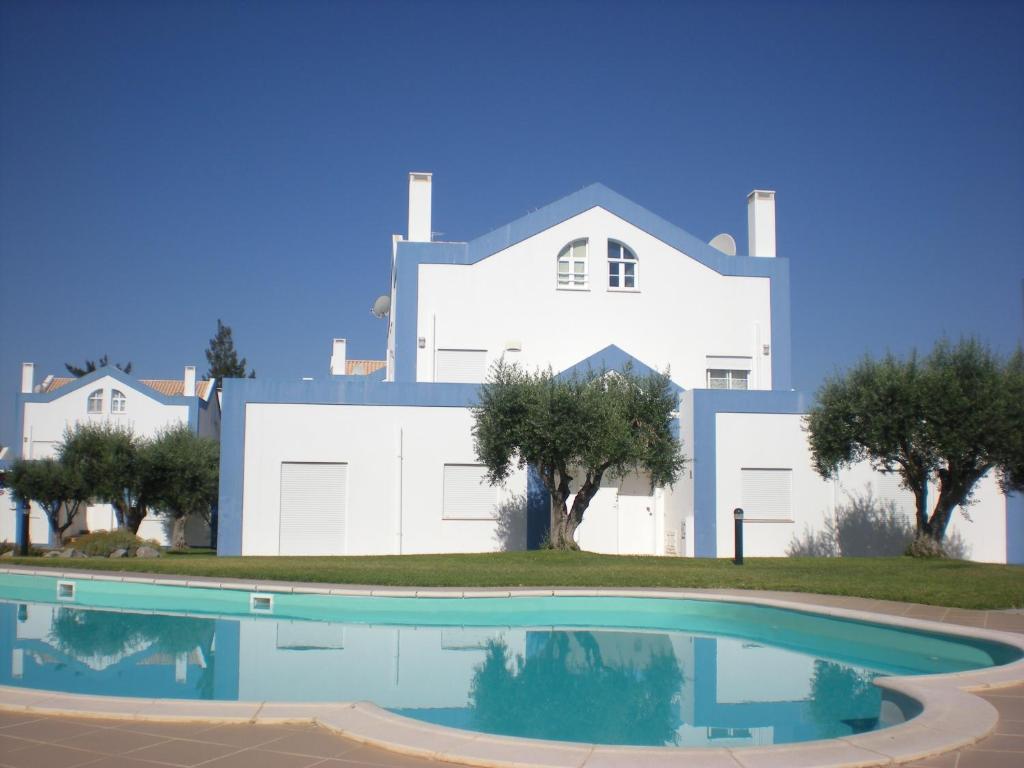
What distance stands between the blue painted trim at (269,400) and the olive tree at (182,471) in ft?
23.0

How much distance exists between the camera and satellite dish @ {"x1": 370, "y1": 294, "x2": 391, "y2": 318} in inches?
1498

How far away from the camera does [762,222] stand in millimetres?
30172

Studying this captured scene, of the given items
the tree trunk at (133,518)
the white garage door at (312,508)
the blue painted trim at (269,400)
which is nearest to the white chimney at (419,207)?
the blue painted trim at (269,400)

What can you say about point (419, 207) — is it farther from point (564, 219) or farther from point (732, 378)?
point (732, 378)

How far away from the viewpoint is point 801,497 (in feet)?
76.3

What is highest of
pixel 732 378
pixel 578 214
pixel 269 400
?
pixel 578 214

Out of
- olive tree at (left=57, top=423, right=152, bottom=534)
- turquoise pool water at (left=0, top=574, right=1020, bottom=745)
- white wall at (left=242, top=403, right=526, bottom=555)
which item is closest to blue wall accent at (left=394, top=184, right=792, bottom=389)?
white wall at (left=242, top=403, right=526, bottom=555)

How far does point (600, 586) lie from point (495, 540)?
365 inches

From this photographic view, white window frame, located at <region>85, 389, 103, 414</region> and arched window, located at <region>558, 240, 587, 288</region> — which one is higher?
arched window, located at <region>558, 240, 587, 288</region>

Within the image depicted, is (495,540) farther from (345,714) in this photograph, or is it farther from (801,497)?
(345,714)

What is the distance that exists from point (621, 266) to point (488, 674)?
20367mm

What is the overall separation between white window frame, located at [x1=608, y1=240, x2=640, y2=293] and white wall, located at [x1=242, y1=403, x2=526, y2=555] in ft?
26.2

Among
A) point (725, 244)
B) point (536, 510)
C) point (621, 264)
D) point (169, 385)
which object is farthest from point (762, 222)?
point (169, 385)

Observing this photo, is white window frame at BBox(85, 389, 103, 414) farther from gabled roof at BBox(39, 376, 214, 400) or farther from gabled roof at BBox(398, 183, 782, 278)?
gabled roof at BBox(398, 183, 782, 278)
